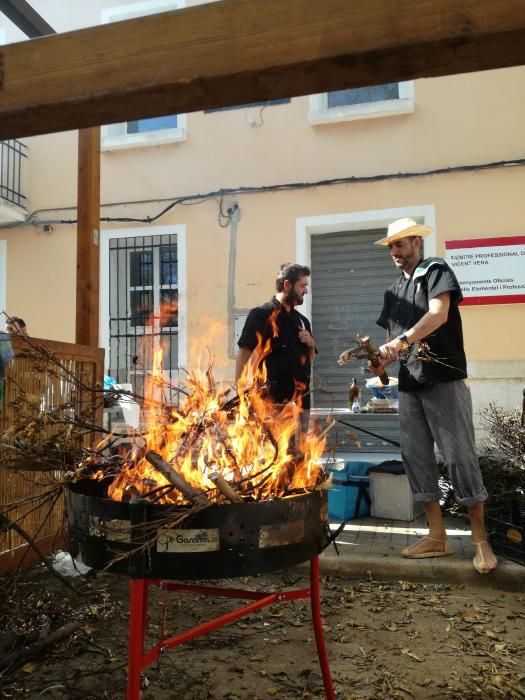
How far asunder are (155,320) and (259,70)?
313 inches

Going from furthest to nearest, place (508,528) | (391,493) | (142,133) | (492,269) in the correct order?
(142,133) → (492,269) → (391,493) → (508,528)

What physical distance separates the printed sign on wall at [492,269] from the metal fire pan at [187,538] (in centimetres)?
657

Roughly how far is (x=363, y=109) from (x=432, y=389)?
6037 millimetres

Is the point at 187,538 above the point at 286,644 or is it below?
above

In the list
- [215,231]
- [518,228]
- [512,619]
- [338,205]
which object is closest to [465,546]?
[512,619]

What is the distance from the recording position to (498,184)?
7777mm

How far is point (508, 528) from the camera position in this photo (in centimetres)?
371

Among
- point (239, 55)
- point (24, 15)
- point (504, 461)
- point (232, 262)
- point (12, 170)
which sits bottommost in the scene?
point (504, 461)

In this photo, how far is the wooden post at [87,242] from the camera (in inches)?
179

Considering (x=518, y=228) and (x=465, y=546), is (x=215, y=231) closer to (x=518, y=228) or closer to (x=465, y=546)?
(x=518, y=228)

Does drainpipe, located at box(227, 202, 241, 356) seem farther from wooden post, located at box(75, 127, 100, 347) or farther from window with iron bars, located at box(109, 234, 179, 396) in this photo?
wooden post, located at box(75, 127, 100, 347)

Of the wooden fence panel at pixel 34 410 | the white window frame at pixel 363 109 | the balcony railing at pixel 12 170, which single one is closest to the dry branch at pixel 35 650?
the wooden fence panel at pixel 34 410

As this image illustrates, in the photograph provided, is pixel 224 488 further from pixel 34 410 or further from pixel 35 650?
pixel 34 410

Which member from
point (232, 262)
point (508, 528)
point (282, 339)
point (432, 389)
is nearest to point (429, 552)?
point (508, 528)
